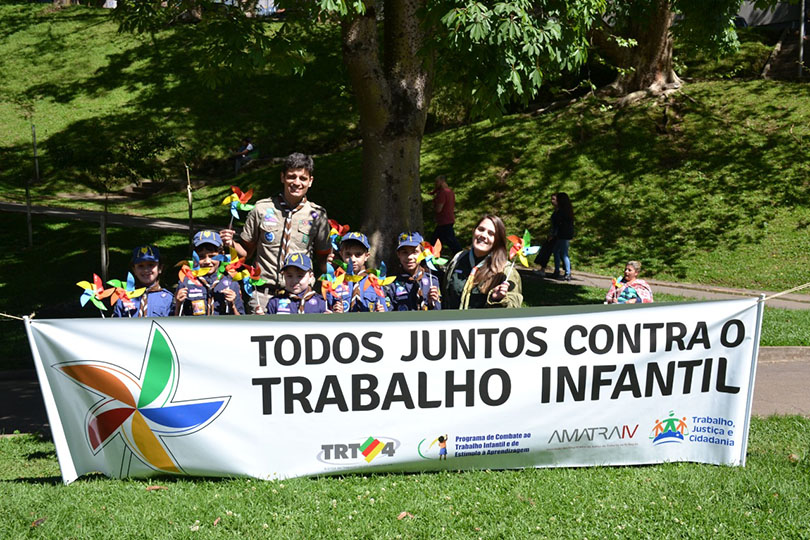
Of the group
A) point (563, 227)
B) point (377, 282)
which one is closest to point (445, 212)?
point (563, 227)

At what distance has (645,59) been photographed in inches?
790

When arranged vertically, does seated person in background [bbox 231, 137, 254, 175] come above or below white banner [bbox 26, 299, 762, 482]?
above

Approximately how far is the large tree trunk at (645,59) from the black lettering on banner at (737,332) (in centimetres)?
1584

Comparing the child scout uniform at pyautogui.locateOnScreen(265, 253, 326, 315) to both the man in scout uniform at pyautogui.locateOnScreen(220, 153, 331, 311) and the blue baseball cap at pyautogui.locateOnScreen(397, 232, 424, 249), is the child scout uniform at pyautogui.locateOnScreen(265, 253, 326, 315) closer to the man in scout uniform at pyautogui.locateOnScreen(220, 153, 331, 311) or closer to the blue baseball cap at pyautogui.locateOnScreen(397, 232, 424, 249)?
the man in scout uniform at pyautogui.locateOnScreen(220, 153, 331, 311)

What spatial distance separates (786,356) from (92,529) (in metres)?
7.93

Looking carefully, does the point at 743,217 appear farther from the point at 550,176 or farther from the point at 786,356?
the point at 786,356

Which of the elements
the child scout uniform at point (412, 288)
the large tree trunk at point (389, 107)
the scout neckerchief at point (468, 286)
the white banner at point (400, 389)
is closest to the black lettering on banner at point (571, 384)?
the white banner at point (400, 389)

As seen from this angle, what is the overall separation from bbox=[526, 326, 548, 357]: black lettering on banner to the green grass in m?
0.80

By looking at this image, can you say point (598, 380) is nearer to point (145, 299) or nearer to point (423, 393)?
point (423, 393)

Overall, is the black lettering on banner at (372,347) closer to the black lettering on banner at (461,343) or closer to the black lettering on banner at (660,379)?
the black lettering on banner at (461,343)

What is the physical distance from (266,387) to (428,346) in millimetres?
1061

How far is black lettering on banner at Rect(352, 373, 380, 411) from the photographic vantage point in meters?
4.67

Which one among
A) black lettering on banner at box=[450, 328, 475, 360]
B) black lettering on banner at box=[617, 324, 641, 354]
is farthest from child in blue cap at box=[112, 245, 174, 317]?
black lettering on banner at box=[617, 324, 641, 354]

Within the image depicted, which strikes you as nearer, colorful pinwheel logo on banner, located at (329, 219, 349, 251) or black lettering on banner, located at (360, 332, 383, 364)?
black lettering on banner, located at (360, 332, 383, 364)
